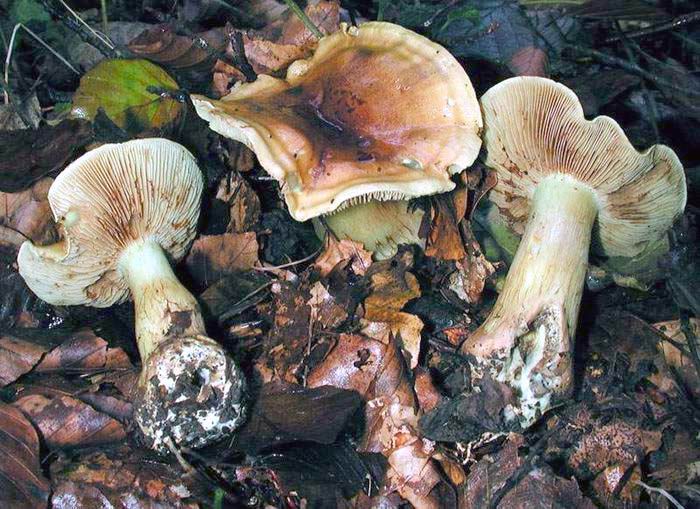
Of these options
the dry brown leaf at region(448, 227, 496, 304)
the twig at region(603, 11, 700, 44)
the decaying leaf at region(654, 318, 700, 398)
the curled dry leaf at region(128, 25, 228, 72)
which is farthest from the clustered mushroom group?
the twig at region(603, 11, 700, 44)

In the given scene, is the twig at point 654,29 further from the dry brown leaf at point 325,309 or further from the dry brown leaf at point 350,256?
the dry brown leaf at point 325,309

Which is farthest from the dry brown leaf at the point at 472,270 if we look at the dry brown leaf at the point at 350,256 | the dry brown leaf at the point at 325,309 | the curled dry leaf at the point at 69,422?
the curled dry leaf at the point at 69,422

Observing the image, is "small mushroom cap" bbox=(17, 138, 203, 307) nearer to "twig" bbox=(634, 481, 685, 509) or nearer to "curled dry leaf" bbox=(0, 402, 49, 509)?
"curled dry leaf" bbox=(0, 402, 49, 509)

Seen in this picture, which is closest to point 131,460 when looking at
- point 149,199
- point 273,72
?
point 149,199

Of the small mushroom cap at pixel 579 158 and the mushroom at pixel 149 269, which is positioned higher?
the small mushroom cap at pixel 579 158

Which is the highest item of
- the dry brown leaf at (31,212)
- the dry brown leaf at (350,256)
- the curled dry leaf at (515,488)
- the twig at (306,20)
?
the twig at (306,20)

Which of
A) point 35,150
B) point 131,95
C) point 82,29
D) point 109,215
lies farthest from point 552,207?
point 82,29
